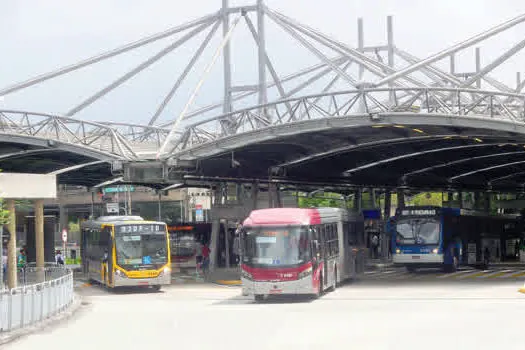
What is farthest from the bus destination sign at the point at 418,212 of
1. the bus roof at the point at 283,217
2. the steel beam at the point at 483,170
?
the steel beam at the point at 483,170

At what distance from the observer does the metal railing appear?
20031 mm

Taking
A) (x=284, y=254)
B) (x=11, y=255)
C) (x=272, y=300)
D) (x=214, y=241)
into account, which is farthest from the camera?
(x=214, y=241)

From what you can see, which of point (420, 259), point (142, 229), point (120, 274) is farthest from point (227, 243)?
point (120, 274)

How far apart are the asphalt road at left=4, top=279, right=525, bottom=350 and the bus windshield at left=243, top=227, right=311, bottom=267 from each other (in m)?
1.19

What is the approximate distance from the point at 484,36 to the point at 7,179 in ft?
75.9

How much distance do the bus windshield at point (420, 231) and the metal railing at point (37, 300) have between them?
16940 millimetres

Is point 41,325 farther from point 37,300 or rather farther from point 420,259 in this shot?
point 420,259

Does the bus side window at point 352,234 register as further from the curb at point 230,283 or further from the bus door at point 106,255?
the bus door at point 106,255

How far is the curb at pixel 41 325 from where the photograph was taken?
19.2 m

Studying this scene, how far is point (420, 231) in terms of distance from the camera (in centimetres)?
4150

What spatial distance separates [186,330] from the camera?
64.6ft

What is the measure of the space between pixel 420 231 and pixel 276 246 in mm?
14322

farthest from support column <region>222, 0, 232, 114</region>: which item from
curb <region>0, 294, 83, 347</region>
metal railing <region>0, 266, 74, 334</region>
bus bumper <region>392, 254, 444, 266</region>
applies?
curb <region>0, 294, 83, 347</region>

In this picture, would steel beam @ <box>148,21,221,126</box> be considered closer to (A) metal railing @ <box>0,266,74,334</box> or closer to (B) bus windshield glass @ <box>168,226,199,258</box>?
(B) bus windshield glass @ <box>168,226,199,258</box>
